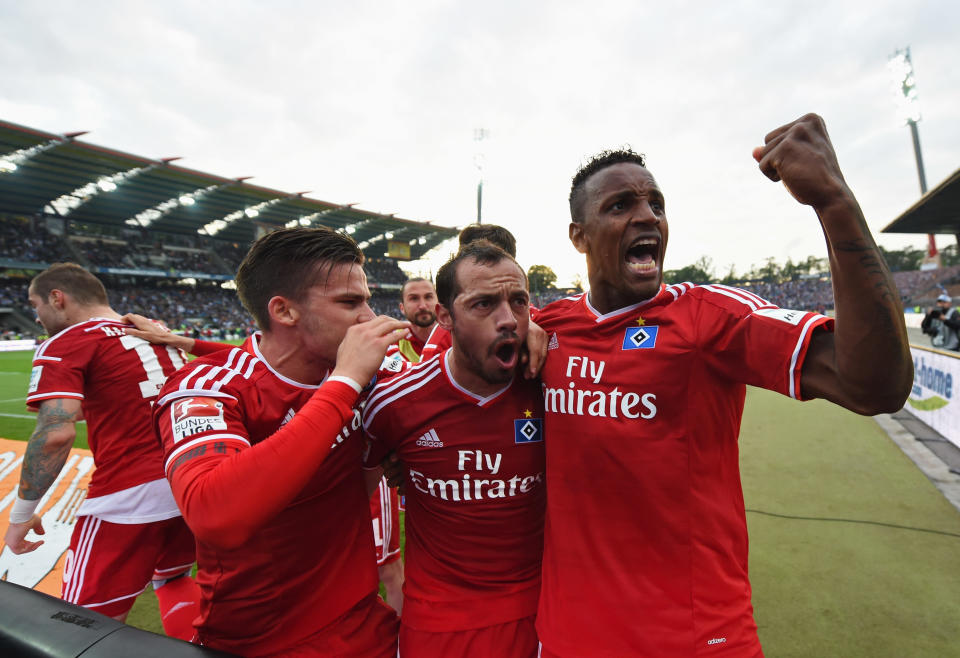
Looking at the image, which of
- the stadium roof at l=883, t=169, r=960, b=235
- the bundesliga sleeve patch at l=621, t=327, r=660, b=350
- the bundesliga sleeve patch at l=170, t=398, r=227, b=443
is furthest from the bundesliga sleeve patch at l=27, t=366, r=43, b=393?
the stadium roof at l=883, t=169, r=960, b=235

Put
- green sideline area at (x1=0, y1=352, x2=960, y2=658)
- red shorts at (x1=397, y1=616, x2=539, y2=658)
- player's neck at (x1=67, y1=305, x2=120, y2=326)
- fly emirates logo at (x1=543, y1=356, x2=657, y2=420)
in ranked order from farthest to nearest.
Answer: player's neck at (x1=67, y1=305, x2=120, y2=326), green sideline area at (x1=0, y1=352, x2=960, y2=658), red shorts at (x1=397, y1=616, x2=539, y2=658), fly emirates logo at (x1=543, y1=356, x2=657, y2=420)

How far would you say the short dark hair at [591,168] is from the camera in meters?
1.95

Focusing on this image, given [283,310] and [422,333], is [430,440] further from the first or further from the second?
[422,333]

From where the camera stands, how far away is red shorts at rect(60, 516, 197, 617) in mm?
2693

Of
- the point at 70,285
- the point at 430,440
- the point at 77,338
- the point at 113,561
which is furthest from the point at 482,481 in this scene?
the point at 70,285

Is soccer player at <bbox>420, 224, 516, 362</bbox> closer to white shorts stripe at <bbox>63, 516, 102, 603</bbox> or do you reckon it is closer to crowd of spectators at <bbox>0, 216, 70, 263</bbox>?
white shorts stripe at <bbox>63, 516, 102, 603</bbox>

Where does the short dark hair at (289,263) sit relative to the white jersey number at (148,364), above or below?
above

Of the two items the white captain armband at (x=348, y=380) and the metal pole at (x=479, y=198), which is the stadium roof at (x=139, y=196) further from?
the white captain armband at (x=348, y=380)

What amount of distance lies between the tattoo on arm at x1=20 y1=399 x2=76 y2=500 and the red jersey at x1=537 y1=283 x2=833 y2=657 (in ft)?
9.88

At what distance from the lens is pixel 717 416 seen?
1.64 meters

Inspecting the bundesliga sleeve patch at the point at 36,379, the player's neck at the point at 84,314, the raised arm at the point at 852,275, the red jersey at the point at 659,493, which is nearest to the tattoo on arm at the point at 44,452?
the bundesliga sleeve patch at the point at 36,379

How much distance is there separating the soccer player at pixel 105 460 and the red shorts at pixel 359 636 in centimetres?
144

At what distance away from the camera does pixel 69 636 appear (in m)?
1.14

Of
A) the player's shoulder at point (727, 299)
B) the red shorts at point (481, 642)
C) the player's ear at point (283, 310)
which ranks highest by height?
the player's shoulder at point (727, 299)
